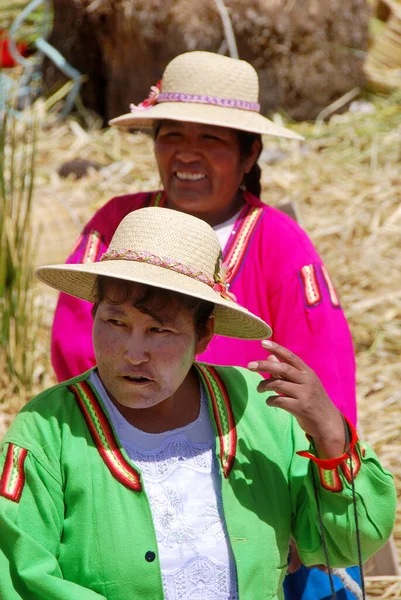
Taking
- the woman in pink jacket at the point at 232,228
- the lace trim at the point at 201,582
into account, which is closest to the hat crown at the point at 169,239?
the lace trim at the point at 201,582

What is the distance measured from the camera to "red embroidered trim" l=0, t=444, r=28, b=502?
2.02 meters

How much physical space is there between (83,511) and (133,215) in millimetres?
631

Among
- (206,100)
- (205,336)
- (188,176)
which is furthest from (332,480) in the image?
(206,100)

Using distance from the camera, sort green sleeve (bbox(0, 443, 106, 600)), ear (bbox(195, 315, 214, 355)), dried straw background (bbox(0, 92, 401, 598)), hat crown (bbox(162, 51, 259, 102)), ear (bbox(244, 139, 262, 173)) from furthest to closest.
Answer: dried straw background (bbox(0, 92, 401, 598)), ear (bbox(244, 139, 262, 173)), hat crown (bbox(162, 51, 259, 102)), ear (bbox(195, 315, 214, 355)), green sleeve (bbox(0, 443, 106, 600))

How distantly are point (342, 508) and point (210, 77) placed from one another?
1.67 metres

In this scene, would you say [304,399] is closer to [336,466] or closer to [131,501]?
[336,466]

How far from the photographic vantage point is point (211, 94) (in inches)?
133

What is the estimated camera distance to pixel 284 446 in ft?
7.76

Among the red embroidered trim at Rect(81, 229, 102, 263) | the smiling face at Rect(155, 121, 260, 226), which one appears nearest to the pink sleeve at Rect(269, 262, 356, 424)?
the smiling face at Rect(155, 121, 260, 226)

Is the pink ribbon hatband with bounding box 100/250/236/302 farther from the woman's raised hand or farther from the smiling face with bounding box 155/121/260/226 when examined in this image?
the smiling face with bounding box 155/121/260/226

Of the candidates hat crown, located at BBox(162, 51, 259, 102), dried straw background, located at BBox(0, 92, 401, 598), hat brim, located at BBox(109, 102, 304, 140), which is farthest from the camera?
dried straw background, located at BBox(0, 92, 401, 598)

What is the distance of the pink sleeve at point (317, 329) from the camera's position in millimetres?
3164

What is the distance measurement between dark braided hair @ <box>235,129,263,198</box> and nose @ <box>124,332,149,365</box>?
1480 millimetres

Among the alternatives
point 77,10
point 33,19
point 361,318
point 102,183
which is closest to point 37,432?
point 361,318
